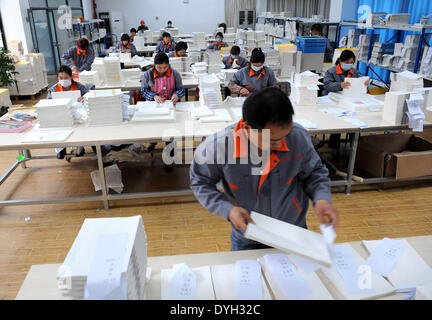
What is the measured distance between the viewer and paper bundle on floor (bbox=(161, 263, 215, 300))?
1.32m

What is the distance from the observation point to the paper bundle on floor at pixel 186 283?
1.32 meters

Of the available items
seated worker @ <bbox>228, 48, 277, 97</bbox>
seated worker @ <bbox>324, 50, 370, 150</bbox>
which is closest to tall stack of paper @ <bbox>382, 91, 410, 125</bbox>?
seated worker @ <bbox>324, 50, 370, 150</bbox>

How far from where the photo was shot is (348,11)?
346 inches

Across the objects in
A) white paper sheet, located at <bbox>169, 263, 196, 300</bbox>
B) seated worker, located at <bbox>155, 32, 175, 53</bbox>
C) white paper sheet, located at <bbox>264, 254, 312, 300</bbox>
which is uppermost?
seated worker, located at <bbox>155, 32, 175, 53</bbox>

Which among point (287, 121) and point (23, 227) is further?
point (23, 227)

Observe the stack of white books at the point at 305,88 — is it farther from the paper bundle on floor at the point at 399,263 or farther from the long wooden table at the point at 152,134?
the paper bundle on floor at the point at 399,263

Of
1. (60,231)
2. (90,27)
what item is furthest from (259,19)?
(60,231)

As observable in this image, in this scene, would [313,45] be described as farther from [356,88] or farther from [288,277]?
[288,277]

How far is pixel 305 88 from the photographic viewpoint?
410 centimetres

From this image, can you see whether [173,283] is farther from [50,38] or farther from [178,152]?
[50,38]

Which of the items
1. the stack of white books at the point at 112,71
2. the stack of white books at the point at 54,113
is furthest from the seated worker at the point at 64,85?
the stack of white books at the point at 112,71

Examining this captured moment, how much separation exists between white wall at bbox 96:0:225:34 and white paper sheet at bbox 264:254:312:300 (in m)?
13.9

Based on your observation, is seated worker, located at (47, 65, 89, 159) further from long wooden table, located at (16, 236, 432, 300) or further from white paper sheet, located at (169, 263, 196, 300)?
white paper sheet, located at (169, 263, 196, 300)
